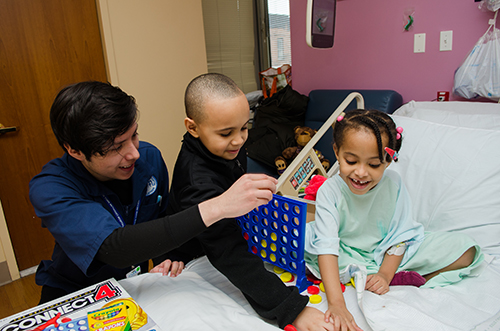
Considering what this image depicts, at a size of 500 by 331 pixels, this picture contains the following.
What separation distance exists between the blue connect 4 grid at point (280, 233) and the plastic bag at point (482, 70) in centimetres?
171

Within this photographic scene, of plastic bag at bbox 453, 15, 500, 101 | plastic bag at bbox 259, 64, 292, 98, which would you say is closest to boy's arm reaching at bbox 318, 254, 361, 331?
plastic bag at bbox 453, 15, 500, 101

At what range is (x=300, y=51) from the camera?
3109mm

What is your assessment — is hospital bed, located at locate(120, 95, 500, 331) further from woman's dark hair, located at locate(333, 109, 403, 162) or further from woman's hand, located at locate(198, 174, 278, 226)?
woman's dark hair, located at locate(333, 109, 403, 162)

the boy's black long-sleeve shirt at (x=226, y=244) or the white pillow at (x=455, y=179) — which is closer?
the boy's black long-sleeve shirt at (x=226, y=244)

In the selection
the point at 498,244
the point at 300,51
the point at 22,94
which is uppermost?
the point at 300,51

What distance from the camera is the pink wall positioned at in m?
2.13

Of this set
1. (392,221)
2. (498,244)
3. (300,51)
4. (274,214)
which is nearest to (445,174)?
(498,244)

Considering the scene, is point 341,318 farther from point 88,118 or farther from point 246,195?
point 88,118

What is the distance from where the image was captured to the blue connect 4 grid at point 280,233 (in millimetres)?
920

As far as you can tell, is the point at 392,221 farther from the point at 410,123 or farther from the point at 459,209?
the point at 410,123

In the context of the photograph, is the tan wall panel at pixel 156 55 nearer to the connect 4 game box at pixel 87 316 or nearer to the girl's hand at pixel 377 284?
the connect 4 game box at pixel 87 316

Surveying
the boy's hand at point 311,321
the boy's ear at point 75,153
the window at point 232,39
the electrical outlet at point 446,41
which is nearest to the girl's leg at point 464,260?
the boy's hand at point 311,321

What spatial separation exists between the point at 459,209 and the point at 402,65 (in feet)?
4.91

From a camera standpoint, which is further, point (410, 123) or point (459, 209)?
point (410, 123)
